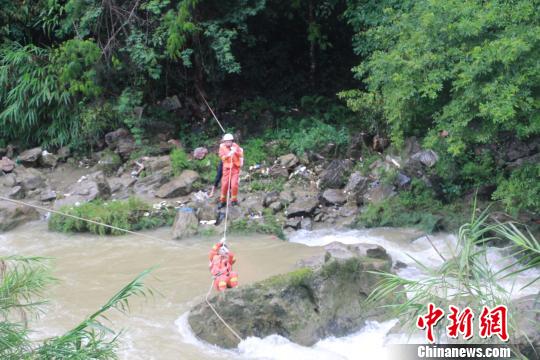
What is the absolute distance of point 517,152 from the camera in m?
10.4

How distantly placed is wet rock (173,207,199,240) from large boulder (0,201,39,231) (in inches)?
103

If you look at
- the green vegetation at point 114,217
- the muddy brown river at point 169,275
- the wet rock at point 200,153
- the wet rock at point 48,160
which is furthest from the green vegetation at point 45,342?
the wet rock at point 48,160

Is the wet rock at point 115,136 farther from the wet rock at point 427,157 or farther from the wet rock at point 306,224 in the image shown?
the wet rock at point 427,157

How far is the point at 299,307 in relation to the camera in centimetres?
705

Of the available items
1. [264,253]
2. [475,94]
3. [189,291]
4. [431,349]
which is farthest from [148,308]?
[475,94]


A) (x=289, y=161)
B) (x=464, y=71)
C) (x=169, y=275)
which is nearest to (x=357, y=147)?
(x=289, y=161)

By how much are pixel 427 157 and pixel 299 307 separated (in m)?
5.11

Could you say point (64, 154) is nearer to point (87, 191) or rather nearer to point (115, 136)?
point (115, 136)

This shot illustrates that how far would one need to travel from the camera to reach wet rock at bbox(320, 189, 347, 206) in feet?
36.6

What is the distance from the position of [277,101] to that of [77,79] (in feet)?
14.3

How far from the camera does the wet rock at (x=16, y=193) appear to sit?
11.9m

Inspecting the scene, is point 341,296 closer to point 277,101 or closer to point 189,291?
point 189,291

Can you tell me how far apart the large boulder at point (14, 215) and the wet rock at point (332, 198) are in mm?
4980

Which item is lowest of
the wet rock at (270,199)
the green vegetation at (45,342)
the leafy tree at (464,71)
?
the wet rock at (270,199)
